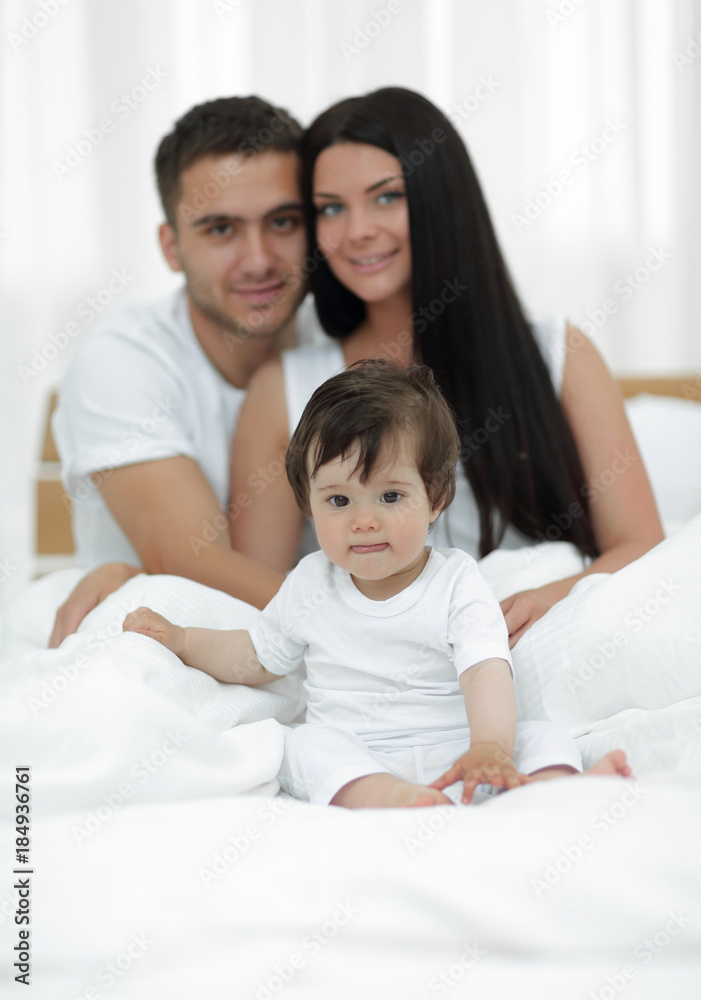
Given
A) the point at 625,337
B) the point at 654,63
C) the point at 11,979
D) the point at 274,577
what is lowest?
the point at 11,979

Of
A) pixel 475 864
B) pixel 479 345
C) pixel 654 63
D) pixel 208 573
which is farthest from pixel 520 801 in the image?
pixel 654 63

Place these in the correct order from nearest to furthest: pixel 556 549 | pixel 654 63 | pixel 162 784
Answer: pixel 162 784 → pixel 556 549 → pixel 654 63

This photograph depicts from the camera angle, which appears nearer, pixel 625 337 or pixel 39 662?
pixel 39 662

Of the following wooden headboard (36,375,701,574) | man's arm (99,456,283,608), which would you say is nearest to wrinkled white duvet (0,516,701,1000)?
man's arm (99,456,283,608)

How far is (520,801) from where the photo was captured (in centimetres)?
73

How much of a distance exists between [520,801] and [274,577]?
680mm

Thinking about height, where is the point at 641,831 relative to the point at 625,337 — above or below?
below

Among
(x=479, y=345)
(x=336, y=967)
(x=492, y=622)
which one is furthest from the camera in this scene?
(x=479, y=345)

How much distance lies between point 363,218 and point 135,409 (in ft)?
1.63

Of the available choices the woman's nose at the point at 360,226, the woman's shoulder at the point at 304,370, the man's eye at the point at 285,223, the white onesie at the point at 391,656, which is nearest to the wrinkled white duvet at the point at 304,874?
the white onesie at the point at 391,656

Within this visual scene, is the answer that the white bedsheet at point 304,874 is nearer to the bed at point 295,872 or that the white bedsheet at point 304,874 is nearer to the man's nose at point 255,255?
the bed at point 295,872

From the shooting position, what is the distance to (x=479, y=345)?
5.03ft

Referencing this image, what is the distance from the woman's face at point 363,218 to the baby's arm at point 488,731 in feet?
2.81

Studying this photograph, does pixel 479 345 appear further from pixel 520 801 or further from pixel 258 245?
pixel 520 801
